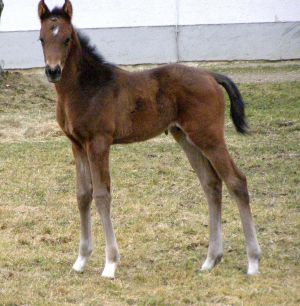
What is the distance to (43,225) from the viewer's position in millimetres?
7793

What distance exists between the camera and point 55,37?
600 centimetres

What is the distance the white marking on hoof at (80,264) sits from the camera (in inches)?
251

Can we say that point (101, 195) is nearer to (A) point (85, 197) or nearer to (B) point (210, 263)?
(A) point (85, 197)

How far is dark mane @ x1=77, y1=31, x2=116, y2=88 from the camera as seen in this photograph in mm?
6266

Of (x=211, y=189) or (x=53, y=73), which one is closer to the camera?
(x=53, y=73)

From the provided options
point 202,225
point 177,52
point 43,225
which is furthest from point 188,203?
point 177,52

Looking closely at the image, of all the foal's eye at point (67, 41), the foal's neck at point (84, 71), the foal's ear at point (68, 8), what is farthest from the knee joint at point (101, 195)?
the foal's ear at point (68, 8)

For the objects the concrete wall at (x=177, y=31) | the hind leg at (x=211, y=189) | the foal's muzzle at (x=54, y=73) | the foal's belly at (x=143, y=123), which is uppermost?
the foal's muzzle at (x=54, y=73)

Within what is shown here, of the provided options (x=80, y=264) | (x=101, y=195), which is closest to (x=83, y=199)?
(x=101, y=195)

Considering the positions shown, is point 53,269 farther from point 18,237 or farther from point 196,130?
point 196,130

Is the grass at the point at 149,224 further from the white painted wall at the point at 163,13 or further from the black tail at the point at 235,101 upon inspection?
the white painted wall at the point at 163,13

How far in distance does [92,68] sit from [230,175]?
1.39 meters

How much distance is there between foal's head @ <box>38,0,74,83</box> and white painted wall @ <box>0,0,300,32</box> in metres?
14.4

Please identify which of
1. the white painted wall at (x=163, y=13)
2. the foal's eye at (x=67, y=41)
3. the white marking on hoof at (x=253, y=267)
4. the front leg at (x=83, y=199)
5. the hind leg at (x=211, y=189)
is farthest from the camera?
the white painted wall at (x=163, y=13)
